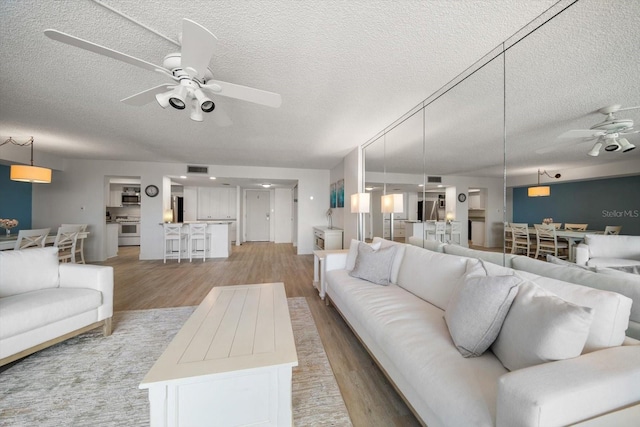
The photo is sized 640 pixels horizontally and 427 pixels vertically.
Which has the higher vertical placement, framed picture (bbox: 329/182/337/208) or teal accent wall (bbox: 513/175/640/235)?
framed picture (bbox: 329/182/337/208)

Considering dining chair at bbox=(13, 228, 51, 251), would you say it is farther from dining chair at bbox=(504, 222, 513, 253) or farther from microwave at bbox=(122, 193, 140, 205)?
dining chair at bbox=(504, 222, 513, 253)

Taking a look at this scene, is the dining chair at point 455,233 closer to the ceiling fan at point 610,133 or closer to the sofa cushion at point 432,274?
the sofa cushion at point 432,274

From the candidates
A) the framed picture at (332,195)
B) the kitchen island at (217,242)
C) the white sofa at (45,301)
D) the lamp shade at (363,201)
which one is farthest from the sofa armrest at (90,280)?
the framed picture at (332,195)

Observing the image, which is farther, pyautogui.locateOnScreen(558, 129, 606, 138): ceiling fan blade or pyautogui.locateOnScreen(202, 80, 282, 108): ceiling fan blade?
pyautogui.locateOnScreen(202, 80, 282, 108): ceiling fan blade

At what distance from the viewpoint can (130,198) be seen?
788 centimetres

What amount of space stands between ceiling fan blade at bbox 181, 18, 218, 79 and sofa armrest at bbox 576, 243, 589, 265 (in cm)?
239

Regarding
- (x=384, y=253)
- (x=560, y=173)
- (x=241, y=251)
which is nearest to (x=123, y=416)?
(x=384, y=253)

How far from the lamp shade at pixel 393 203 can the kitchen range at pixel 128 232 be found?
823 cm

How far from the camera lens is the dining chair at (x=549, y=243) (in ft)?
4.68

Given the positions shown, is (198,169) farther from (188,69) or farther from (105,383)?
(105,383)

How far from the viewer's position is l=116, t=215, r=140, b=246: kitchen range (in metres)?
7.64

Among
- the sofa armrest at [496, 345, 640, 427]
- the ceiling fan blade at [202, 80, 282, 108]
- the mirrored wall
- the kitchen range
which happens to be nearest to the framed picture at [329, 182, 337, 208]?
the mirrored wall

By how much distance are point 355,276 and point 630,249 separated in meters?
1.87

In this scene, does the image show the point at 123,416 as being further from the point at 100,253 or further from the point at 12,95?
the point at 100,253
